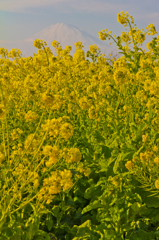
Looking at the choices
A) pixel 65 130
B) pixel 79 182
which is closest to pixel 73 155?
pixel 65 130

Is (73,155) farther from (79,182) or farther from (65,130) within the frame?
(79,182)

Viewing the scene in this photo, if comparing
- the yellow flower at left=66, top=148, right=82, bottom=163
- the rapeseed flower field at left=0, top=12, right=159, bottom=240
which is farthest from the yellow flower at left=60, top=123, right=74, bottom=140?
the yellow flower at left=66, top=148, right=82, bottom=163

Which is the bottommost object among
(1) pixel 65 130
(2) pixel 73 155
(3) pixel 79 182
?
(3) pixel 79 182

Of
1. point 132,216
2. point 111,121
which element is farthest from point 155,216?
point 111,121

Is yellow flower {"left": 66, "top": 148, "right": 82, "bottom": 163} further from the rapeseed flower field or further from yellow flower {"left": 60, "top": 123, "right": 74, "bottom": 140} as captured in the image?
yellow flower {"left": 60, "top": 123, "right": 74, "bottom": 140}

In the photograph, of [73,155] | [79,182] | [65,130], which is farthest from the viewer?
[79,182]

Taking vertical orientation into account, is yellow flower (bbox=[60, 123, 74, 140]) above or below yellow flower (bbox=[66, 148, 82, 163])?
above

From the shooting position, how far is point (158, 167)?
7.32 ft

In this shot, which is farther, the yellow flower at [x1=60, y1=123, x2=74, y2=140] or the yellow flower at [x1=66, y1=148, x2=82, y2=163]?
the yellow flower at [x1=66, y1=148, x2=82, y2=163]

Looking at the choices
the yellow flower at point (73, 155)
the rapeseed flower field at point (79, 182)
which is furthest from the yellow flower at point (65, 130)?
the yellow flower at point (73, 155)

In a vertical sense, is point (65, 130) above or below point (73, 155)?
above

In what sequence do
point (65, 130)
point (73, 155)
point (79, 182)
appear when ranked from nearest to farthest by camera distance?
1. point (65, 130)
2. point (73, 155)
3. point (79, 182)

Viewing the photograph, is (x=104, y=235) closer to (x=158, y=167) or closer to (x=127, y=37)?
(x=158, y=167)

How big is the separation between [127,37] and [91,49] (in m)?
1.02
